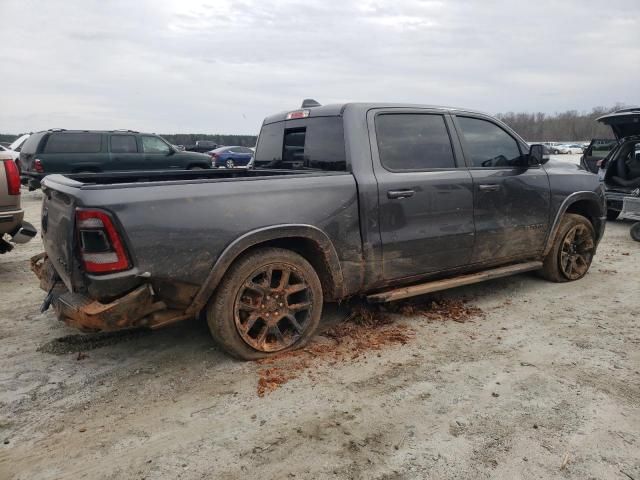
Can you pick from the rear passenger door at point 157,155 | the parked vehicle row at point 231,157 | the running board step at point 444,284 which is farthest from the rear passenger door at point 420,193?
the parked vehicle row at point 231,157

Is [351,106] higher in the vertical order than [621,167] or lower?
higher

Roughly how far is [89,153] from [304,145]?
10991 mm

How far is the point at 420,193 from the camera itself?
12.8 ft

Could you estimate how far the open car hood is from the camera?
26.7 ft

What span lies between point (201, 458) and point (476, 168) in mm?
3263

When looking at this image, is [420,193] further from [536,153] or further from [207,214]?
[207,214]

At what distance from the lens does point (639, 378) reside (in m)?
3.20

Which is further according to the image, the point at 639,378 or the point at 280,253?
the point at 280,253

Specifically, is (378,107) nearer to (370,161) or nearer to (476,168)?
(370,161)

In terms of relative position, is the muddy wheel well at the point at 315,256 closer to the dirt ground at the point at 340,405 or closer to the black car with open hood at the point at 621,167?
the dirt ground at the point at 340,405

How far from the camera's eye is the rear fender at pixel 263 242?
312 cm

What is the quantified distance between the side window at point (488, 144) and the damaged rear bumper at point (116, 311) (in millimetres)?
2896

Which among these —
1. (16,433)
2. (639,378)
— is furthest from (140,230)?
(639,378)

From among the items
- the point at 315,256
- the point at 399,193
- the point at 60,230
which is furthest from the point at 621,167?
the point at 60,230
